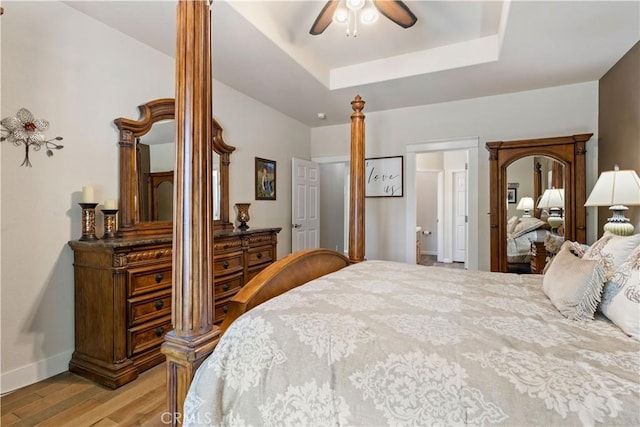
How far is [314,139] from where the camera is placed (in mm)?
5312

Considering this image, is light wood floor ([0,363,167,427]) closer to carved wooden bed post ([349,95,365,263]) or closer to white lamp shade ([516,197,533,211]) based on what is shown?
carved wooden bed post ([349,95,365,263])

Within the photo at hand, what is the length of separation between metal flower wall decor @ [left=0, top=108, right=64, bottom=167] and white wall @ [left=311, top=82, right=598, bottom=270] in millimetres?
3067

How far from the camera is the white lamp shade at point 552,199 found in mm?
3428

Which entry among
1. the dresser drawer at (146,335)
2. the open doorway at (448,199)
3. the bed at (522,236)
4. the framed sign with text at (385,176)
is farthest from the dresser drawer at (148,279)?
the open doorway at (448,199)

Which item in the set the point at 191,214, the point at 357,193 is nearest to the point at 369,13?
the point at 357,193

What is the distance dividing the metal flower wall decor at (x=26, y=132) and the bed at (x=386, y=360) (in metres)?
1.62

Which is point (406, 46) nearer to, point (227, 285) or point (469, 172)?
point (469, 172)

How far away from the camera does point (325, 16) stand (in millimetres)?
2225

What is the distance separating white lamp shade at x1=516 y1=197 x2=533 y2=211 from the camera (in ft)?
11.5

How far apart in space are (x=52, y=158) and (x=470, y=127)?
4.28 metres

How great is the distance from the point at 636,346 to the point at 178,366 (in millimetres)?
1480

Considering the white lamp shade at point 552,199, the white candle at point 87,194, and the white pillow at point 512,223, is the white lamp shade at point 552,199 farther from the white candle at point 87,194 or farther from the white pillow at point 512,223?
the white candle at point 87,194

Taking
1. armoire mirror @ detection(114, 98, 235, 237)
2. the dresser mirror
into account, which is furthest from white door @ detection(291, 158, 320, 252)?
the dresser mirror

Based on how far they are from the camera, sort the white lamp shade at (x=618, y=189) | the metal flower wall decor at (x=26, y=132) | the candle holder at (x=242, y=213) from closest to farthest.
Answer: the metal flower wall decor at (x=26, y=132) → the white lamp shade at (x=618, y=189) → the candle holder at (x=242, y=213)
